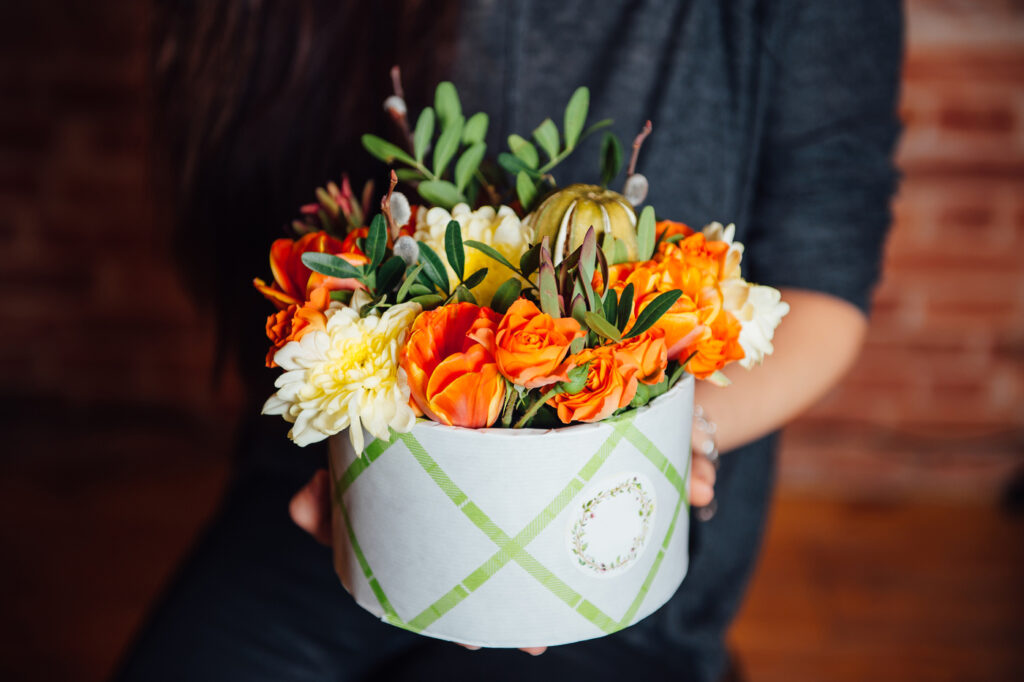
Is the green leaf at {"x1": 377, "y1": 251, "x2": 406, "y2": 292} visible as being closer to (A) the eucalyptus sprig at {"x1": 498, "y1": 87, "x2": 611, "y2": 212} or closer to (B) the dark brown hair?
(A) the eucalyptus sprig at {"x1": 498, "y1": 87, "x2": 611, "y2": 212}

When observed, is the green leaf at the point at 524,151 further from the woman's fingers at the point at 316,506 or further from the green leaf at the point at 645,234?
the woman's fingers at the point at 316,506

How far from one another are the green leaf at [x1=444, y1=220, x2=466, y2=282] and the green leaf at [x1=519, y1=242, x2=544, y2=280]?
4cm

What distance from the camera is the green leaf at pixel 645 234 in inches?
19.7

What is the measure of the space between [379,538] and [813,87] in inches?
24.8

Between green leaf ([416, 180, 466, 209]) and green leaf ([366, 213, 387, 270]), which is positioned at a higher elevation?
green leaf ([416, 180, 466, 209])

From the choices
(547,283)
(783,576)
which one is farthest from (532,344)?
(783,576)

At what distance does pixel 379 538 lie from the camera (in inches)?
20.6

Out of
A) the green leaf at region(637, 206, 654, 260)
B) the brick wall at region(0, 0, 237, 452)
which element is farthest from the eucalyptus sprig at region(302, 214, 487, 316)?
the brick wall at region(0, 0, 237, 452)

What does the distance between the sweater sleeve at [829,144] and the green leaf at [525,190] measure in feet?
1.35

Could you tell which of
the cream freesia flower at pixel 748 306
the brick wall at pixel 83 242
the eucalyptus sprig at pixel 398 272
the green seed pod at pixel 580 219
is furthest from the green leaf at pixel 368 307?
the brick wall at pixel 83 242

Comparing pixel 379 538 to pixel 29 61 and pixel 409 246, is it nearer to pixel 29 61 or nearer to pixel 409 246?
pixel 409 246

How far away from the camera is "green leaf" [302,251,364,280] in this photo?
1.53 feet

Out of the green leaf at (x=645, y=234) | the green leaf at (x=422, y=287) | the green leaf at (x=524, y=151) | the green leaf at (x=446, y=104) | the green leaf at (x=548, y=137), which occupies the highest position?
the green leaf at (x=446, y=104)

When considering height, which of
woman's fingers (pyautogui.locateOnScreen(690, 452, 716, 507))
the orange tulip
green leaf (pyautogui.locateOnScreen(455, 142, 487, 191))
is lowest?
woman's fingers (pyautogui.locateOnScreen(690, 452, 716, 507))
